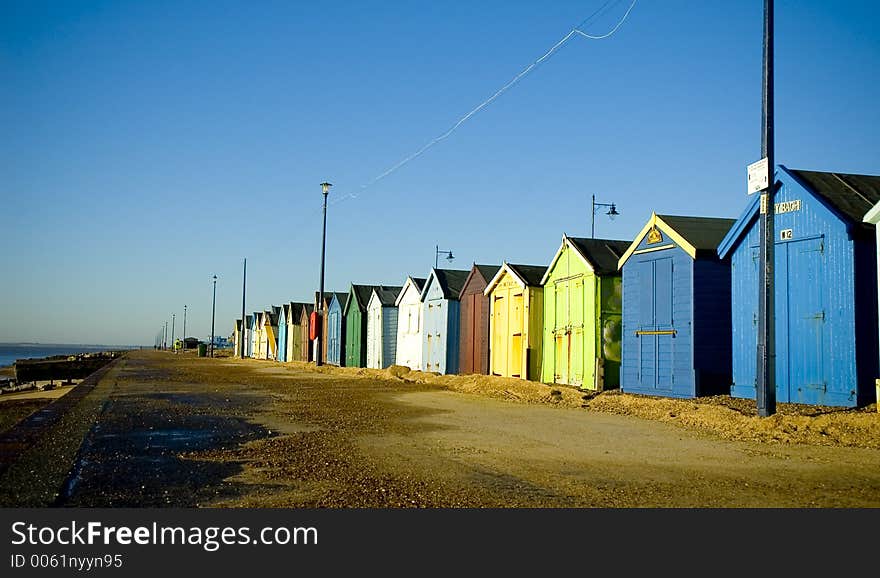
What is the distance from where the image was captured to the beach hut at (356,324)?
39.6 m

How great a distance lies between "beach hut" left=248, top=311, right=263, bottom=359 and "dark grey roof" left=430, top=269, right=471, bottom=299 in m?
48.2

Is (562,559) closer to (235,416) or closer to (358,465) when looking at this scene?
(358,465)

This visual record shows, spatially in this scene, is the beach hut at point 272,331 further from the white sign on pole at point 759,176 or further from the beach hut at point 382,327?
the white sign on pole at point 759,176

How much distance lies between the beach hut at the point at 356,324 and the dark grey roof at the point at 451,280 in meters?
10.3

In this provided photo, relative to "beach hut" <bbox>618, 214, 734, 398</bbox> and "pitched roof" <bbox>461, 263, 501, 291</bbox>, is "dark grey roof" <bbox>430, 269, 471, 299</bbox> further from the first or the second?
"beach hut" <bbox>618, 214, 734, 398</bbox>

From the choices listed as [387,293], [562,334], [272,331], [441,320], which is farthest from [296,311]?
[562,334]

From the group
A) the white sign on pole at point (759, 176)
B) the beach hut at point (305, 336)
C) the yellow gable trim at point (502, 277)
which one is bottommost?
the beach hut at point (305, 336)

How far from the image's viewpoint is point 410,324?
110ft

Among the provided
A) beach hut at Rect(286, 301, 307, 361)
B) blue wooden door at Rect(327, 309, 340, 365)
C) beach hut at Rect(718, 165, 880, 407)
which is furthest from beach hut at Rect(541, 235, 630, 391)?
beach hut at Rect(286, 301, 307, 361)

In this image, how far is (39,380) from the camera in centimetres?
4716

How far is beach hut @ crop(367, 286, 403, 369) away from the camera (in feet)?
119

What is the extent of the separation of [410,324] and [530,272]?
10.3 metres

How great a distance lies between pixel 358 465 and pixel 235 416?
6.33 meters

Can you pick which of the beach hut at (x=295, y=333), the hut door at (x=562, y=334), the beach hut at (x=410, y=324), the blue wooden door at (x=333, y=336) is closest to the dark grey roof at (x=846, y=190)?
the hut door at (x=562, y=334)
